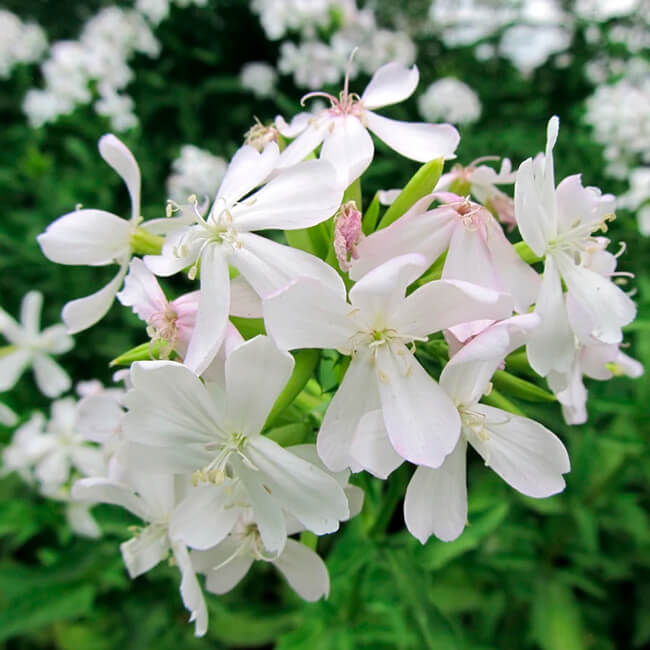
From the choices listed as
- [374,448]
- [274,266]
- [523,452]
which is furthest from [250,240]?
[523,452]

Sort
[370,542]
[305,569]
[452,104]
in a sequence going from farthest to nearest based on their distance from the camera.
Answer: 1. [452,104]
2. [370,542]
3. [305,569]

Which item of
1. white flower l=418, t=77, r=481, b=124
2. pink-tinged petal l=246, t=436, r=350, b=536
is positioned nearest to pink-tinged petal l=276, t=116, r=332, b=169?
pink-tinged petal l=246, t=436, r=350, b=536

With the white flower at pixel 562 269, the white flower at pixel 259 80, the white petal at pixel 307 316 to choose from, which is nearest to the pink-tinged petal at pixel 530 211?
the white flower at pixel 562 269

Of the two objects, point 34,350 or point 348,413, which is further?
point 34,350

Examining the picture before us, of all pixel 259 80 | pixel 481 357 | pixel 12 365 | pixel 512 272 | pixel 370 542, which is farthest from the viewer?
pixel 259 80

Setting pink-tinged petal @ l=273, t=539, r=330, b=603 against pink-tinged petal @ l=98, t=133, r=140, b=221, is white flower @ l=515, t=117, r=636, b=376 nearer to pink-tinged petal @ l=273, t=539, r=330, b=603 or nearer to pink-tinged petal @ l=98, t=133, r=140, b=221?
pink-tinged petal @ l=273, t=539, r=330, b=603

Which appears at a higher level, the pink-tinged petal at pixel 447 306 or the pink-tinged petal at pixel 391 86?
the pink-tinged petal at pixel 391 86

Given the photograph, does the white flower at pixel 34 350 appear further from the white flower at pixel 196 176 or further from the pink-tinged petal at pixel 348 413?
the pink-tinged petal at pixel 348 413

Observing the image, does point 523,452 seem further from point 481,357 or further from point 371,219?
point 371,219
